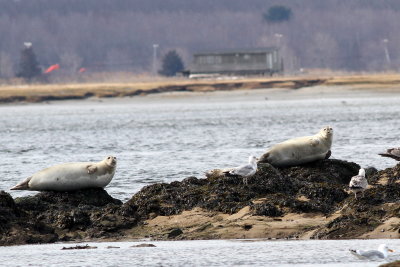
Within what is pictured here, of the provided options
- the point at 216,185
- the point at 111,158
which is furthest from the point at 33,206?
the point at 216,185

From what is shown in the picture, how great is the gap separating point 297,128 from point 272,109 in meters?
28.4

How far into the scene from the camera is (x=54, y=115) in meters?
82.6

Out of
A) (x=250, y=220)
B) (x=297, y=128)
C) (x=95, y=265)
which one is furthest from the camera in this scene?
(x=297, y=128)

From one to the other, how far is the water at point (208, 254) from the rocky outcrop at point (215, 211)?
1.82 feet

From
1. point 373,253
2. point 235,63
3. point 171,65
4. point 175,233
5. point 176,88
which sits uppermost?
point 373,253

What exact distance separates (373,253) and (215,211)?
15.3ft

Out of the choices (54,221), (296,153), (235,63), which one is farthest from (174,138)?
(235,63)

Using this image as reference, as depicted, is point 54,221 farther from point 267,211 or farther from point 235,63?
point 235,63

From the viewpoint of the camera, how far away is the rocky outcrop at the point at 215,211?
15.3m

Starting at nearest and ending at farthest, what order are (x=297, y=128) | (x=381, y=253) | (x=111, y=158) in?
(x=381, y=253), (x=111, y=158), (x=297, y=128)

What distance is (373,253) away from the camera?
486 inches

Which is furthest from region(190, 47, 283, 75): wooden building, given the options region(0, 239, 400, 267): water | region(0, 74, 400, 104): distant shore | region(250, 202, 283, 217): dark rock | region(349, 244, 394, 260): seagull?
region(349, 244, 394, 260): seagull

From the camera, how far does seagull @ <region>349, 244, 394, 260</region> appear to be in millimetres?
12258

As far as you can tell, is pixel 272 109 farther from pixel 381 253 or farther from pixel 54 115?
pixel 381 253
